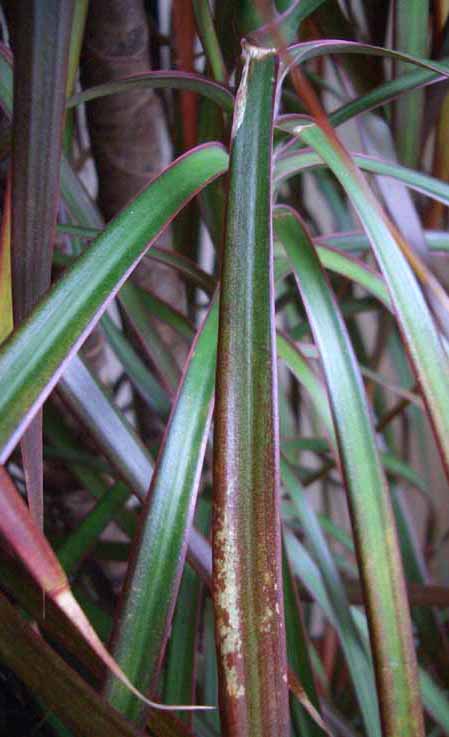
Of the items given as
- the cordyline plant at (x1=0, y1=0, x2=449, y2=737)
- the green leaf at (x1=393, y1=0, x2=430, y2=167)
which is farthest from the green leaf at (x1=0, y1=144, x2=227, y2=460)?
the green leaf at (x1=393, y1=0, x2=430, y2=167)

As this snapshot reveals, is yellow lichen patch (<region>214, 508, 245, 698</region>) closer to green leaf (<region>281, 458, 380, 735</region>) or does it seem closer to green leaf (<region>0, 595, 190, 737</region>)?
green leaf (<region>0, 595, 190, 737</region>)

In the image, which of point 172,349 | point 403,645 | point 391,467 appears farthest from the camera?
point 391,467

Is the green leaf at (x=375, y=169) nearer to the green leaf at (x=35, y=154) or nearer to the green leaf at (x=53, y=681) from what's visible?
the green leaf at (x=35, y=154)

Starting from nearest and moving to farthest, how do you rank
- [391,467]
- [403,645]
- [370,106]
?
[403,645]
[370,106]
[391,467]

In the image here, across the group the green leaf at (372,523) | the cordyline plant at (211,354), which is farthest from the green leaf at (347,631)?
the green leaf at (372,523)

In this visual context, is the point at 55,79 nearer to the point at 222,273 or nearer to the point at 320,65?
the point at 222,273

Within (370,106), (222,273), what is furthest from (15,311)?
(370,106)

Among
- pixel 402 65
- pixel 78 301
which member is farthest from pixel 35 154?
pixel 402 65

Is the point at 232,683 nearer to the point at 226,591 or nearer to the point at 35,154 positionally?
the point at 226,591
